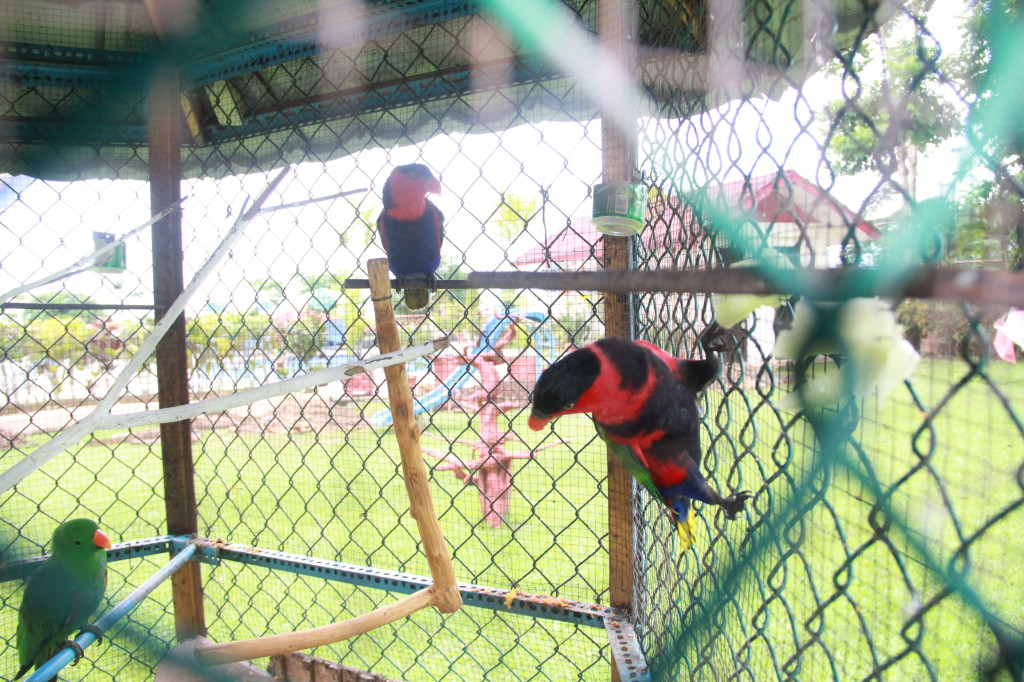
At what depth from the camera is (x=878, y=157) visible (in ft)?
1.28

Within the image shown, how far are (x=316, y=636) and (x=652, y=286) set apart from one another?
2.84 feet

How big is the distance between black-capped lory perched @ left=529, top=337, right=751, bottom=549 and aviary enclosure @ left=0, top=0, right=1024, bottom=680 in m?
0.08

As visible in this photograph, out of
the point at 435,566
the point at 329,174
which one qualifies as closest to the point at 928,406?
the point at 435,566

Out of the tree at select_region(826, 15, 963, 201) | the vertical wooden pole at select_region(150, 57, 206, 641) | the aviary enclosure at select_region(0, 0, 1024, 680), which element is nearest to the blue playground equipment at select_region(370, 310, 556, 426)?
the aviary enclosure at select_region(0, 0, 1024, 680)

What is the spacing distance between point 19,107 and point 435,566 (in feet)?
6.80

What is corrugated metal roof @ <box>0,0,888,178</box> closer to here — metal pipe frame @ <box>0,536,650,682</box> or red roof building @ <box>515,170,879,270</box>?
red roof building @ <box>515,170,879,270</box>

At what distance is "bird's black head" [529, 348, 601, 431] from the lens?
503 mm

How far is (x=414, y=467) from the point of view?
2.81 feet

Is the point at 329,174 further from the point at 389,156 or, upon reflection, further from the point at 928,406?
the point at 928,406

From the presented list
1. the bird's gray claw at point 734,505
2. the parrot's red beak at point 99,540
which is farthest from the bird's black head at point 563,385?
the parrot's red beak at point 99,540

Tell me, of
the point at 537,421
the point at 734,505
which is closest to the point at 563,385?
the point at 537,421

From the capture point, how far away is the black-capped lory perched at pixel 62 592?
56.9 inches

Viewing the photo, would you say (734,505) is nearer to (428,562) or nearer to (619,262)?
(428,562)

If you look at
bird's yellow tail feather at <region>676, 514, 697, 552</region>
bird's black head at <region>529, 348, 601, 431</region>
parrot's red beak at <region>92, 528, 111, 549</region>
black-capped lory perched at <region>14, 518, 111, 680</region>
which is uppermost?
bird's black head at <region>529, 348, 601, 431</region>
